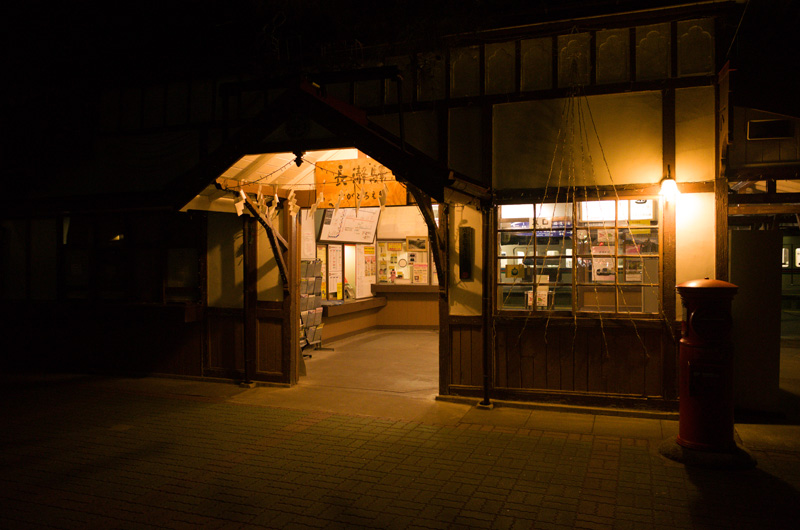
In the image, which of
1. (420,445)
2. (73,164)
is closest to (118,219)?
(73,164)

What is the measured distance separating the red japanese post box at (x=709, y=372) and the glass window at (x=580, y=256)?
165cm

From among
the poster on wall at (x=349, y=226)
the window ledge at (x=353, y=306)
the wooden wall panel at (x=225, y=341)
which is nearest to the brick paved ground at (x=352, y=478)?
the wooden wall panel at (x=225, y=341)

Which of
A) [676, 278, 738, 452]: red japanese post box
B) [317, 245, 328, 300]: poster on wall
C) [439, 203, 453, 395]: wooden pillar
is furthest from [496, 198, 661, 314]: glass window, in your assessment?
[317, 245, 328, 300]: poster on wall

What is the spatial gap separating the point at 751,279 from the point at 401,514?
19.0ft

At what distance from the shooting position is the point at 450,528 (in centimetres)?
455

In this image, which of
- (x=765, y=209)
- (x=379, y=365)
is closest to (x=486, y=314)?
(x=765, y=209)

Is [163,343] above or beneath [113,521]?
above

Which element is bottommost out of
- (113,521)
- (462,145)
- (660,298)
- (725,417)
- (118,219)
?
(113,521)

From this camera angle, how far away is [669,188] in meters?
7.48

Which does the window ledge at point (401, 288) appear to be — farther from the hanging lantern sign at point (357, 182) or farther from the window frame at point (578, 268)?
the window frame at point (578, 268)

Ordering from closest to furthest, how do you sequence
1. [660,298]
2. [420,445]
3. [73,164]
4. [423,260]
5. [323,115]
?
[420,445] < [323,115] < [660,298] < [73,164] < [423,260]

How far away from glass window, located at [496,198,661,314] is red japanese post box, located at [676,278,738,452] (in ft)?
5.43

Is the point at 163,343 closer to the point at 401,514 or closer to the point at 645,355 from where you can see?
the point at 401,514

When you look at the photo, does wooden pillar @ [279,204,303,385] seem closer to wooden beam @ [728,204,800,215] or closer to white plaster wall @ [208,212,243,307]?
white plaster wall @ [208,212,243,307]
